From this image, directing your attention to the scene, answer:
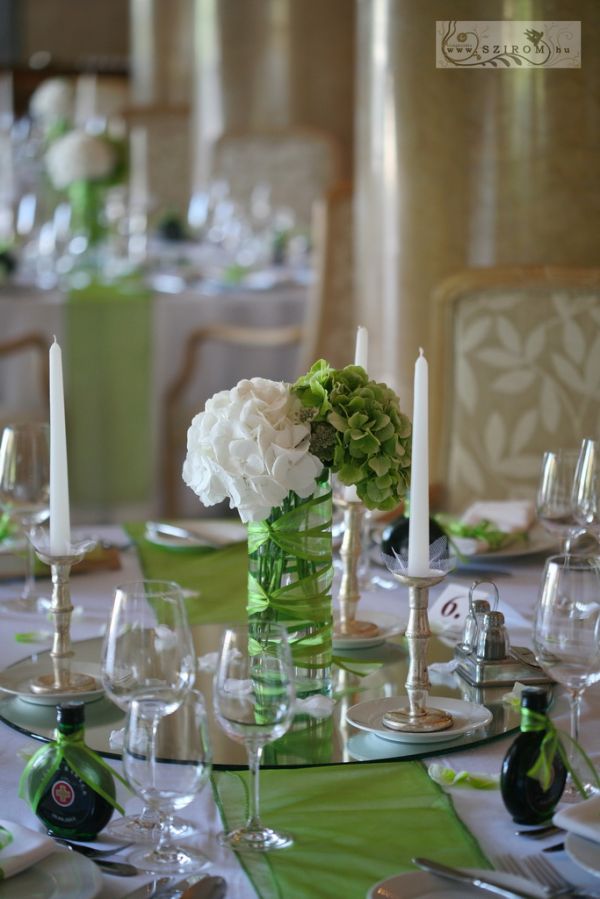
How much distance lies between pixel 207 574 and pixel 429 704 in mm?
669

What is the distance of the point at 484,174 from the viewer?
2.84 meters

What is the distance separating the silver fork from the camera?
0.87 metres

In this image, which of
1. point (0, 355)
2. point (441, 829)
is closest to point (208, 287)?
point (0, 355)

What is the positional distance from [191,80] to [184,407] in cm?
446

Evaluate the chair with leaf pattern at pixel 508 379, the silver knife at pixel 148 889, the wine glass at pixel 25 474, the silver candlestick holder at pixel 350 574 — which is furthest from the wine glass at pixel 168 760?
the chair with leaf pattern at pixel 508 379

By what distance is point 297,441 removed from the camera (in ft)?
3.98

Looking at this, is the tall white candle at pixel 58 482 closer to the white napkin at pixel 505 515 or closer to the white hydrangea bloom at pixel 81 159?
the white napkin at pixel 505 515

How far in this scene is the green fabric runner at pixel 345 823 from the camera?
3.02 feet

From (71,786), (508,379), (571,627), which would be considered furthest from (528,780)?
(508,379)

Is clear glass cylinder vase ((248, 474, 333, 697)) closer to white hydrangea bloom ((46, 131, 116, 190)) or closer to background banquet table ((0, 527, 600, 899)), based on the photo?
background banquet table ((0, 527, 600, 899))

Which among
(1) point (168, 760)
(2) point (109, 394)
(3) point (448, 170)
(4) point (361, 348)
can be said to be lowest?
(2) point (109, 394)

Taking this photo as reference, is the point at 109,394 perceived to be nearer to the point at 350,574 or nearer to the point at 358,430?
the point at 350,574

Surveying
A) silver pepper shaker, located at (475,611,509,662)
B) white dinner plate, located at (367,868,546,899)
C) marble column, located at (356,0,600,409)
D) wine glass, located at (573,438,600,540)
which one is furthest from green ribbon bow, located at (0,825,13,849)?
marble column, located at (356,0,600,409)

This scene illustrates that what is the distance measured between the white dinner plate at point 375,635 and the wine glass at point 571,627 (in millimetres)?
419
